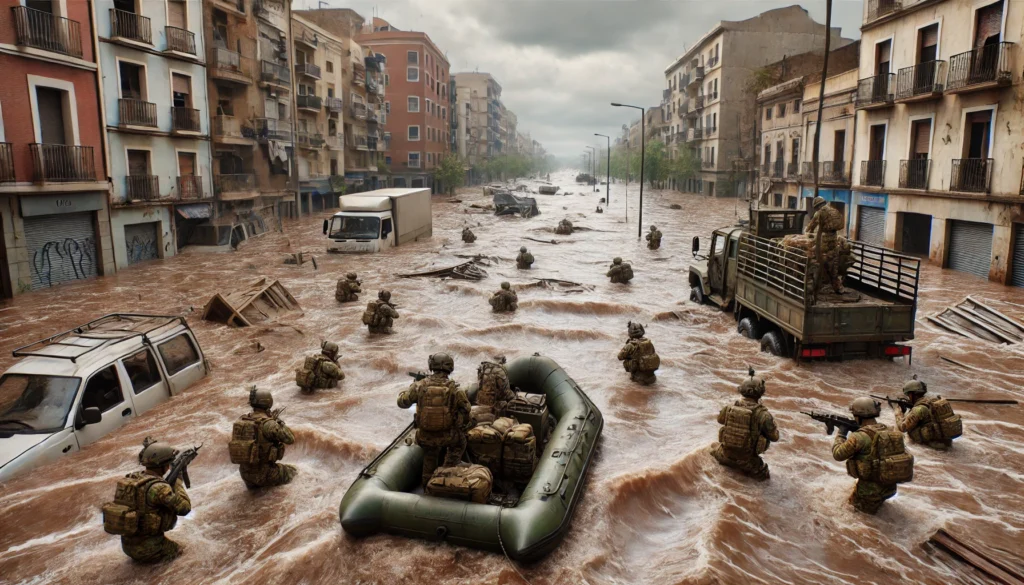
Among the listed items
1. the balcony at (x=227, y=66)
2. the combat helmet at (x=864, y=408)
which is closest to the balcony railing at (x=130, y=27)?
the balcony at (x=227, y=66)

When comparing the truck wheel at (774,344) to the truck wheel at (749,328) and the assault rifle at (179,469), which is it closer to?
the truck wheel at (749,328)

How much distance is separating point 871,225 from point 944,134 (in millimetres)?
6333

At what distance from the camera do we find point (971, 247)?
2333 centimetres

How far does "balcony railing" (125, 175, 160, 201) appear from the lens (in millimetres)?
25984

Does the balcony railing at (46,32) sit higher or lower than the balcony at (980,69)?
higher

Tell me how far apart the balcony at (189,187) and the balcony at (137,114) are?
9.08 ft

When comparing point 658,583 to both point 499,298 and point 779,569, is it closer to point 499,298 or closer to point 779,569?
point 779,569

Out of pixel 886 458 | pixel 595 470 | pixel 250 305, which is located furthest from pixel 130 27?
pixel 886 458

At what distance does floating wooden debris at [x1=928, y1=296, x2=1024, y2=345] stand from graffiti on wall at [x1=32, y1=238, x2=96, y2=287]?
2637cm

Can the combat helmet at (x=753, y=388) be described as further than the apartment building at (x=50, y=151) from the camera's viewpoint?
No

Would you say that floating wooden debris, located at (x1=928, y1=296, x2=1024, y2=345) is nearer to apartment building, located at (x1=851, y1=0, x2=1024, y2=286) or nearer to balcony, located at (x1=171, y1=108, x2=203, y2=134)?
apartment building, located at (x1=851, y1=0, x2=1024, y2=286)

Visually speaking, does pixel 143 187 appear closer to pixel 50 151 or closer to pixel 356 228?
pixel 50 151

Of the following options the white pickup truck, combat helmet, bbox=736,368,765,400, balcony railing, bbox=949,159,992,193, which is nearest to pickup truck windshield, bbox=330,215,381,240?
the white pickup truck

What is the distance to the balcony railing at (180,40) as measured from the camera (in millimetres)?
28125
